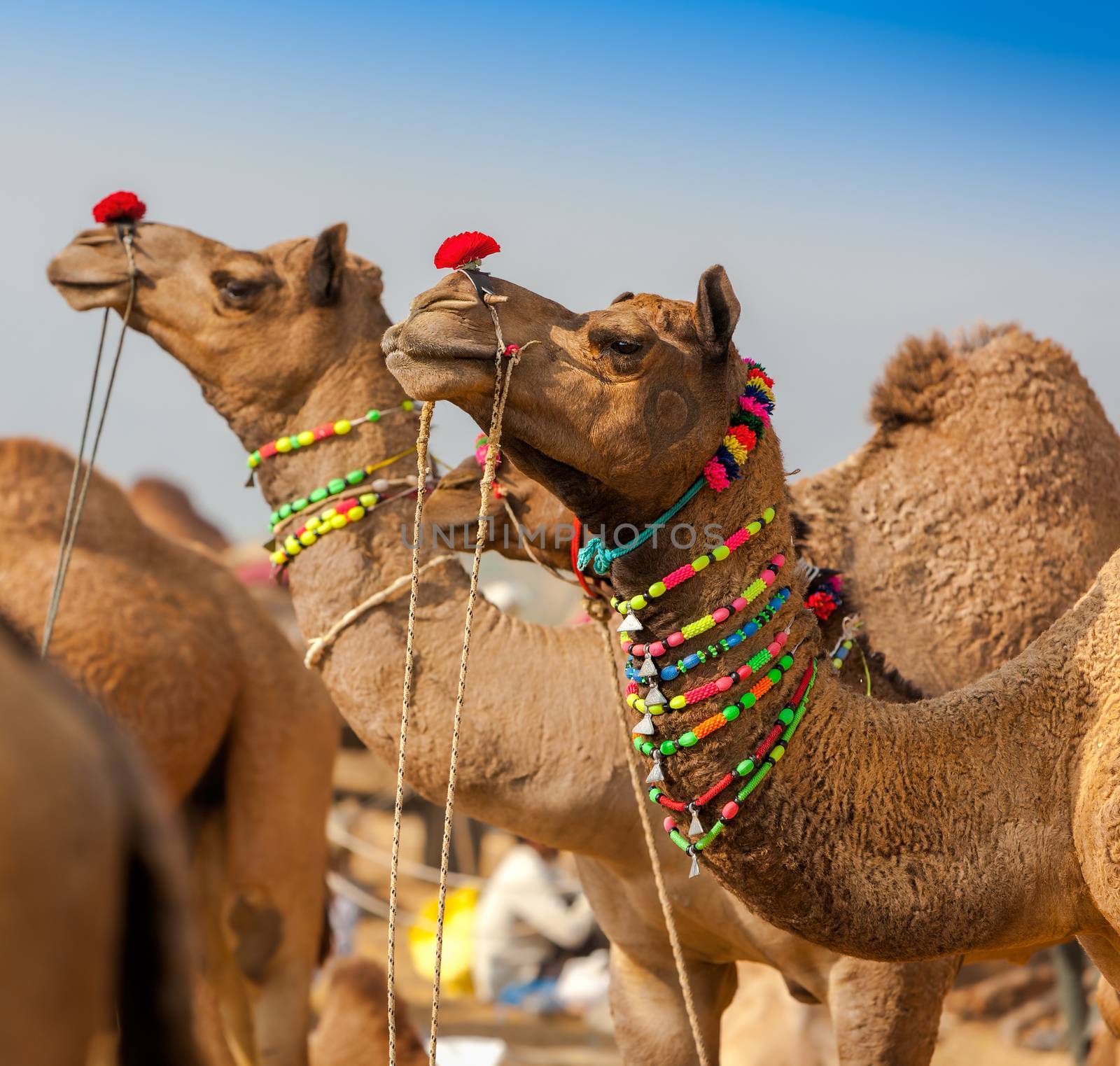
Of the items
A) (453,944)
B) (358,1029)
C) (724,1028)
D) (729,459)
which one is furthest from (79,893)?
(453,944)

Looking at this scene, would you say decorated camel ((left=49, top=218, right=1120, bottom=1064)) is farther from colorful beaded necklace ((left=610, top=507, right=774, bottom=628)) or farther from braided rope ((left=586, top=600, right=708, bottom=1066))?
colorful beaded necklace ((left=610, top=507, right=774, bottom=628))

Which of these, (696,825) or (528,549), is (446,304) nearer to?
(696,825)

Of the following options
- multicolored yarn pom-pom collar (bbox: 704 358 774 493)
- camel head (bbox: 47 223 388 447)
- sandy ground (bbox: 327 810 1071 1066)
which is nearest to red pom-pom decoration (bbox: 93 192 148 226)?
camel head (bbox: 47 223 388 447)

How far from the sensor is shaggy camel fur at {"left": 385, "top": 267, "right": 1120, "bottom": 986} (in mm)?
2314

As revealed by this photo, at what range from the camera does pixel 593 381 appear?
7.62 ft

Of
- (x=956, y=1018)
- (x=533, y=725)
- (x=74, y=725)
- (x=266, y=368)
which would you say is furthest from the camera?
(x=956, y=1018)

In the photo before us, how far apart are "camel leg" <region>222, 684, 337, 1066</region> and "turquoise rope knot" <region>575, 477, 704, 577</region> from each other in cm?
258

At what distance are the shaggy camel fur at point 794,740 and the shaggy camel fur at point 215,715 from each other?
2.43 m

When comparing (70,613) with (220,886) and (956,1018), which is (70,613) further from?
(956,1018)

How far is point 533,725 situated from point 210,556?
2353 mm

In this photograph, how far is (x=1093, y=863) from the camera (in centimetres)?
241

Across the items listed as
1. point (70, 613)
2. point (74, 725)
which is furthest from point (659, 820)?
point (74, 725)

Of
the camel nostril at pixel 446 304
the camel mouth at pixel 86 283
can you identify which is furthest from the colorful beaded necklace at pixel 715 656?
the camel mouth at pixel 86 283

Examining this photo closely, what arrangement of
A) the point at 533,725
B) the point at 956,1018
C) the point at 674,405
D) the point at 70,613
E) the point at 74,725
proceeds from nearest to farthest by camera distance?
the point at 74,725, the point at 674,405, the point at 533,725, the point at 70,613, the point at 956,1018
